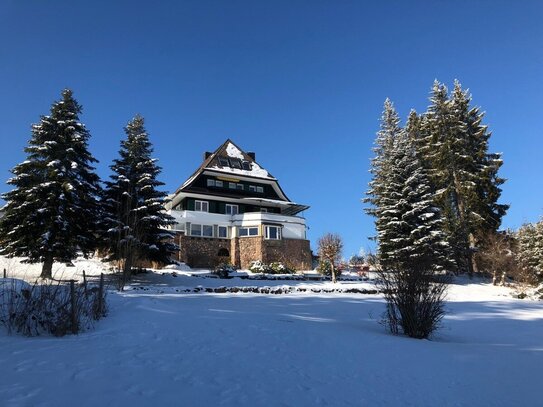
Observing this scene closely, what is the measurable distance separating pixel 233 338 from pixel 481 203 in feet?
93.8

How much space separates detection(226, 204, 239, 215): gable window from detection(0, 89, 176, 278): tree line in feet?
42.2

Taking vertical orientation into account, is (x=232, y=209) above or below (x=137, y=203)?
above

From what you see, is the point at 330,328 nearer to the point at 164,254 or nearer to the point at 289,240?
the point at 164,254

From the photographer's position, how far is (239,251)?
3288 cm

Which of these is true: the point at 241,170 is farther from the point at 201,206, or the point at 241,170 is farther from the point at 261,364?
the point at 261,364

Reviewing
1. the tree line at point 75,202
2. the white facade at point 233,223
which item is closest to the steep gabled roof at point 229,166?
the white facade at point 233,223

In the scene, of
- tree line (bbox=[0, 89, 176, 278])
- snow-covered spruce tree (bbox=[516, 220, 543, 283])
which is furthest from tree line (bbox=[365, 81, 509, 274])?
tree line (bbox=[0, 89, 176, 278])

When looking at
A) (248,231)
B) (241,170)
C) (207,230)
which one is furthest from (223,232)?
(241,170)

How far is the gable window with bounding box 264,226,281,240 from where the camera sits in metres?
33.0

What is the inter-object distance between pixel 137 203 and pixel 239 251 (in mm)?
12418

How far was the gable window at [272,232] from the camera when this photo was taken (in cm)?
3305

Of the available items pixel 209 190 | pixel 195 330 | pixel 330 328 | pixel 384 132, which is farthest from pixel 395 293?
pixel 384 132

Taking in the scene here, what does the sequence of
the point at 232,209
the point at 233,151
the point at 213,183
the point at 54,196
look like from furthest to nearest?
the point at 233,151
the point at 213,183
the point at 232,209
the point at 54,196

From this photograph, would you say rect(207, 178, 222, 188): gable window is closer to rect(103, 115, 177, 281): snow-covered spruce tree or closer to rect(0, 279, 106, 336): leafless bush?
rect(103, 115, 177, 281): snow-covered spruce tree
